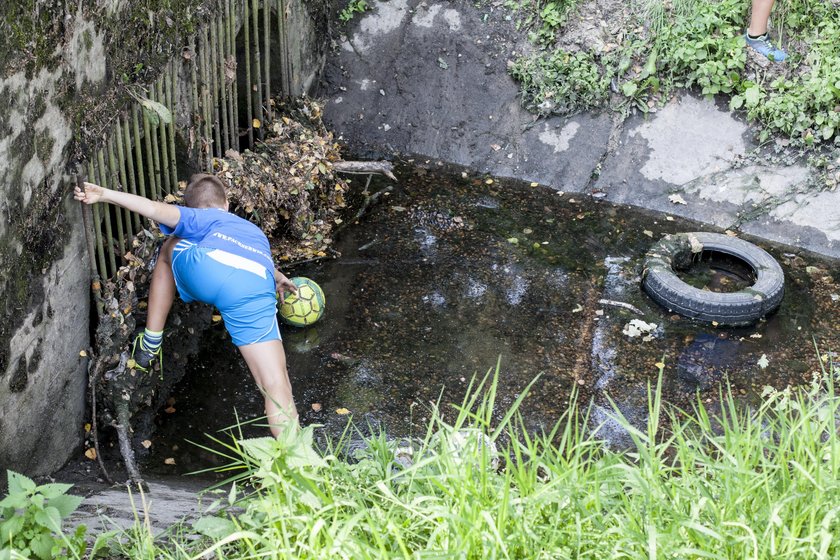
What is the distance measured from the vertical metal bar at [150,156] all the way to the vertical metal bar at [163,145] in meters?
0.08

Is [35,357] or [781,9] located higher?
[781,9]

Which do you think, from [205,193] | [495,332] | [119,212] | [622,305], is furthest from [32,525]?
[622,305]

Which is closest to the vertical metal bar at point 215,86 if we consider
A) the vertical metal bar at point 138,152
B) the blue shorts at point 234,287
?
the vertical metal bar at point 138,152

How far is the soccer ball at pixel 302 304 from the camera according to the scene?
6.62 metres

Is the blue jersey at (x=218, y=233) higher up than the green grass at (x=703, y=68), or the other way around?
the green grass at (x=703, y=68)

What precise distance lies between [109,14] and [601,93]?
217 inches

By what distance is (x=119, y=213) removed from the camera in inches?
219

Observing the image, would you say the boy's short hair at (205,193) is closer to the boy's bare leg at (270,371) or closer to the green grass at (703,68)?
the boy's bare leg at (270,371)

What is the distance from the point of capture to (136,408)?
5.73 metres

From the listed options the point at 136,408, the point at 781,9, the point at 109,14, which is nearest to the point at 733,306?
the point at 781,9

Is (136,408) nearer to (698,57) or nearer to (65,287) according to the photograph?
(65,287)

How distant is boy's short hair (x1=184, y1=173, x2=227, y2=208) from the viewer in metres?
5.70

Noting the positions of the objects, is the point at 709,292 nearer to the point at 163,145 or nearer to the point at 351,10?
the point at 163,145

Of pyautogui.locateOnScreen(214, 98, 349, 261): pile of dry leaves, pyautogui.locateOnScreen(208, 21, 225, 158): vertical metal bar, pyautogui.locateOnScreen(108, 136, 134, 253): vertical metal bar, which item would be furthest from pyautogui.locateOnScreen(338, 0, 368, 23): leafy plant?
pyautogui.locateOnScreen(108, 136, 134, 253): vertical metal bar
